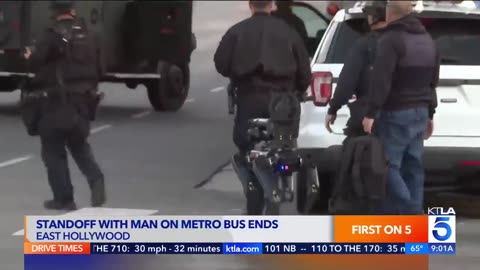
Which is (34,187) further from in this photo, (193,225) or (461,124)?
(193,225)

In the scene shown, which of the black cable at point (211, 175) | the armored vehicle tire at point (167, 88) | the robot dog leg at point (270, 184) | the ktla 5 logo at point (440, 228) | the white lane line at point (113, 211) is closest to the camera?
the ktla 5 logo at point (440, 228)

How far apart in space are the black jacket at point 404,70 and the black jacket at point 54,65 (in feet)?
10.7

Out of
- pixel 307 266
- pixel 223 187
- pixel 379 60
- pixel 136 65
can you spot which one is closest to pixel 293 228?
pixel 307 266

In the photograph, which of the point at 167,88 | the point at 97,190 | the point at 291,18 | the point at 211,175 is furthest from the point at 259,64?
the point at 167,88

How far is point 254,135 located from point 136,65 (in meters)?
12.2

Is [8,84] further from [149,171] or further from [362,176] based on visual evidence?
[362,176]

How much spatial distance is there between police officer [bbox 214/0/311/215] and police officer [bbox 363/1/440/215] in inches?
45.0

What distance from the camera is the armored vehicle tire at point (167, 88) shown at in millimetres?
23094

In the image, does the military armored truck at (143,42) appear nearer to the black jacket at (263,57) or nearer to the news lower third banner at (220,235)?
the black jacket at (263,57)

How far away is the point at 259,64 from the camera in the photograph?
35.3 ft

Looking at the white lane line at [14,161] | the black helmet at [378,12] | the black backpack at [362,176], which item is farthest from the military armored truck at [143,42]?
the black backpack at [362,176]

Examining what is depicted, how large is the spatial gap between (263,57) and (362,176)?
1.69 meters

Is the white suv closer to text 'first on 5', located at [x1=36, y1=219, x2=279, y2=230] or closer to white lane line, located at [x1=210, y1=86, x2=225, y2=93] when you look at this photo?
text 'first on 5', located at [x1=36, y1=219, x2=279, y2=230]

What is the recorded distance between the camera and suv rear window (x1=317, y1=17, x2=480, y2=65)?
11.5 m
